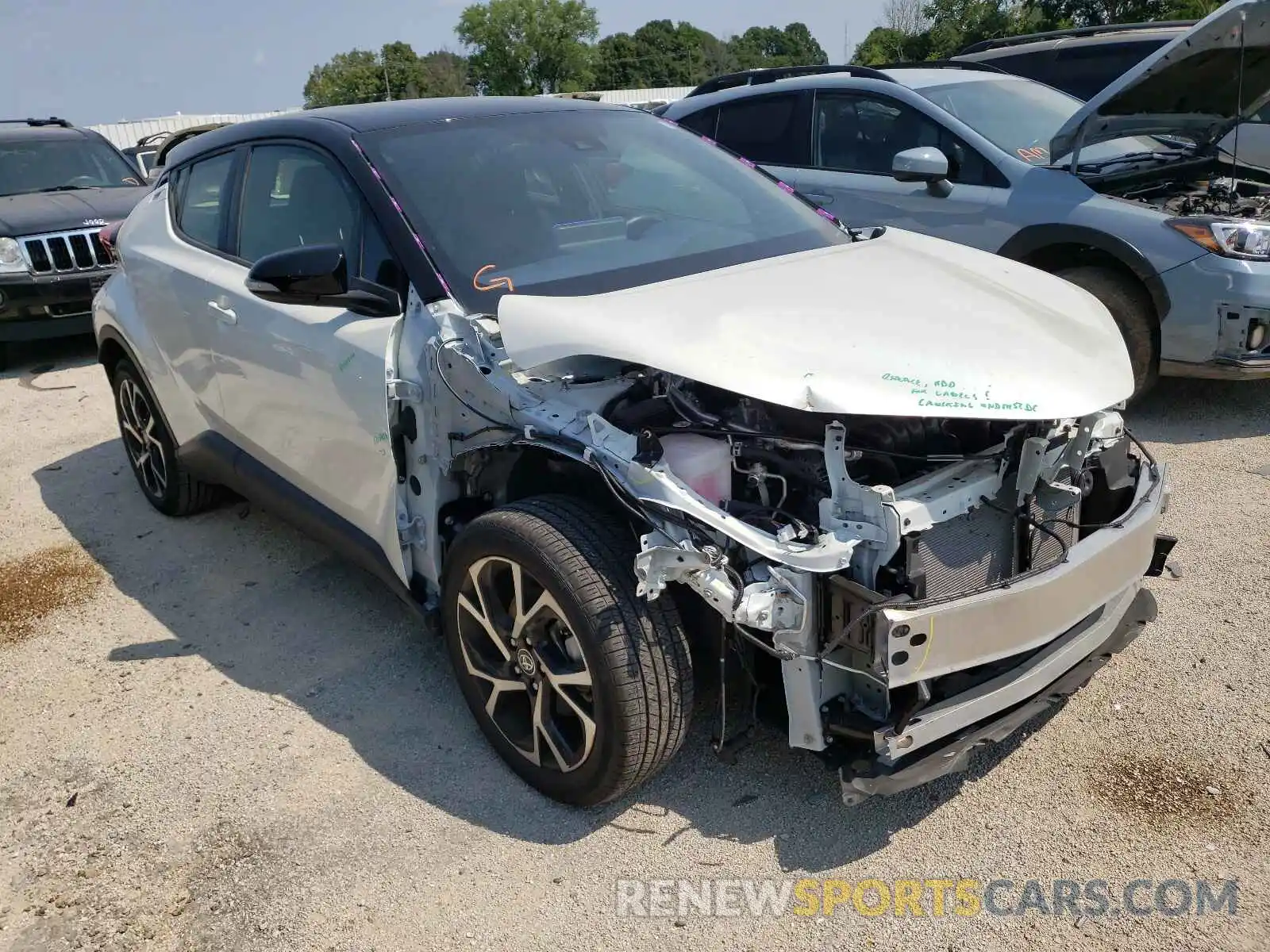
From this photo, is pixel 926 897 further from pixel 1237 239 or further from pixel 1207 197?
pixel 1207 197

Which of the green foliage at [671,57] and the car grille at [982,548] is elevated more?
the green foliage at [671,57]

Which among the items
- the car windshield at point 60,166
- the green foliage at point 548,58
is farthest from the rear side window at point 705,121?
the green foliage at point 548,58

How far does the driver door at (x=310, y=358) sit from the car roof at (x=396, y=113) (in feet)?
0.32

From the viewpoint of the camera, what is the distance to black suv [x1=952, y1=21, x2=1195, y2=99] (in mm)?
8711

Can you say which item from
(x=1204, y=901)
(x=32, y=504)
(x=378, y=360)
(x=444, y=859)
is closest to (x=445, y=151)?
(x=378, y=360)

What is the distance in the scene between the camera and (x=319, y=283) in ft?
9.80

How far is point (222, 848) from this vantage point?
2.68 metres

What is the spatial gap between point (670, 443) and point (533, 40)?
9047cm

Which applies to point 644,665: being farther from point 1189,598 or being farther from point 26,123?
point 26,123

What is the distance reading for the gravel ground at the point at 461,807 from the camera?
2.37 meters

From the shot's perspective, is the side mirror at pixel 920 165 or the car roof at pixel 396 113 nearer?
the car roof at pixel 396 113

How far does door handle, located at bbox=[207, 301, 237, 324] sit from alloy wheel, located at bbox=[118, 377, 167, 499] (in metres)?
1.14

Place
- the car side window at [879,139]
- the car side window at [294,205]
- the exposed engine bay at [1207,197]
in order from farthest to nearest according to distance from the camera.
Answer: the car side window at [879,139]
the exposed engine bay at [1207,197]
the car side window at [294,205]

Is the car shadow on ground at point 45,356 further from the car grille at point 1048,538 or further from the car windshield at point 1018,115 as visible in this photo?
the car grille at point 1048,538
